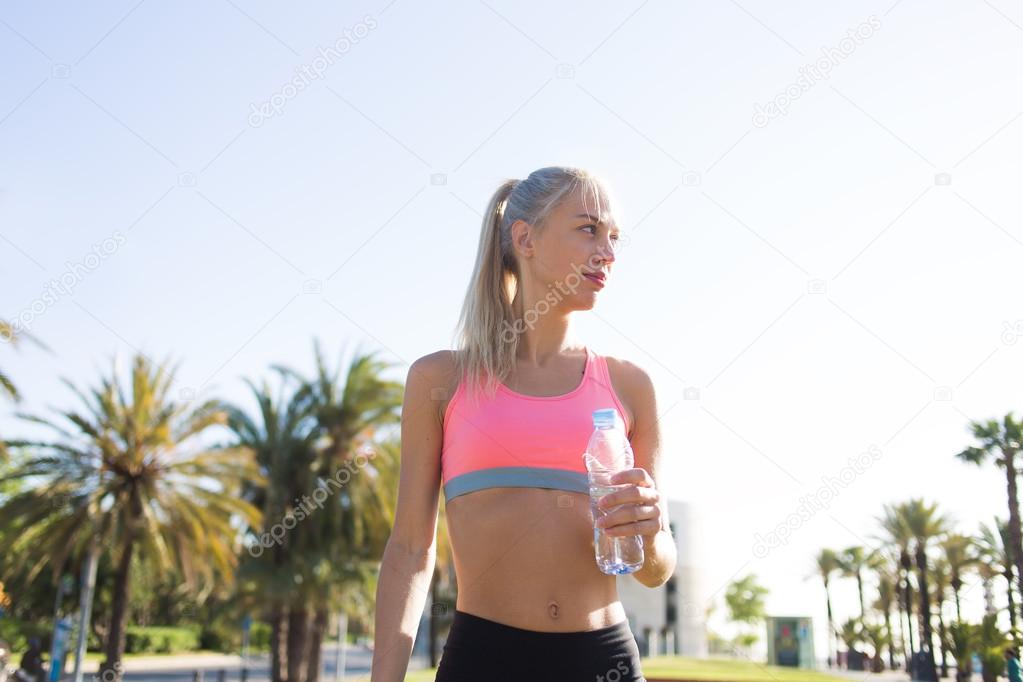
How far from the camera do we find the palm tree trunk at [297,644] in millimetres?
24016

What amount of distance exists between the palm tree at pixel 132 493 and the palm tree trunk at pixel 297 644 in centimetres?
384

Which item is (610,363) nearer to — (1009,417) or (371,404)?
(1009,417)

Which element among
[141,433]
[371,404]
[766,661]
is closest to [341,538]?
[371,404]

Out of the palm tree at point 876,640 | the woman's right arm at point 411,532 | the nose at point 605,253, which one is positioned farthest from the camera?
the palm tree at point 876,640

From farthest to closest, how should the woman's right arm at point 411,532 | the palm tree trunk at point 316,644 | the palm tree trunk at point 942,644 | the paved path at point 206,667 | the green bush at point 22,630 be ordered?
the paved path at point 206,667
the green bush at point 22,630
the palm tree trunk at point 316,644
the palm tree trunk at point 942,644
the woman's right arm at point 411,532

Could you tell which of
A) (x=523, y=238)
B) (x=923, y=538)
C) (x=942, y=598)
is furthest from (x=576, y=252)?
(x=923, y=538)

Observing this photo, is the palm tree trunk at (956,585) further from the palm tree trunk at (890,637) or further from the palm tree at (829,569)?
the palm tree at (829,569)

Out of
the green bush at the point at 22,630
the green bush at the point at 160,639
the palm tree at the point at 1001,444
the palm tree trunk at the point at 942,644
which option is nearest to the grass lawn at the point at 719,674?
the palm tree trunk at the point at 942,644

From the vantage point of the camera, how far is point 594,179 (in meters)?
2.60

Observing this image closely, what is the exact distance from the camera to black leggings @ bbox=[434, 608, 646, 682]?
83.9 inches

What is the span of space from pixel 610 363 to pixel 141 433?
19504 millimetres

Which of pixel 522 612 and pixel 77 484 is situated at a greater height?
pixel 77 484

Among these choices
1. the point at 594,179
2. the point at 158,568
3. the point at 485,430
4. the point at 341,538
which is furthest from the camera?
the point at 341,538

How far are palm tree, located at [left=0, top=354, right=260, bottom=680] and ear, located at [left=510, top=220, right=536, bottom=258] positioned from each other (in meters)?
19.0
